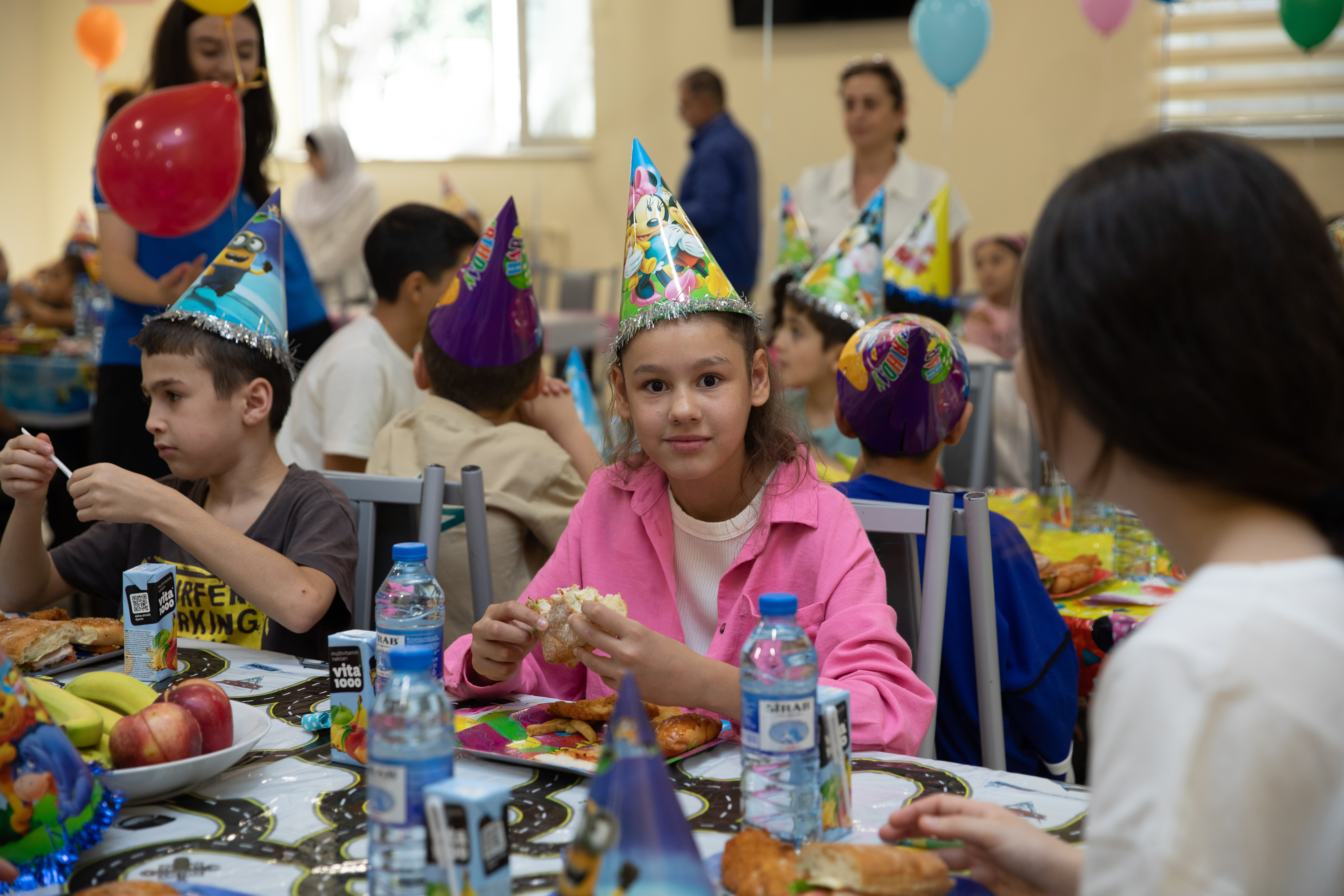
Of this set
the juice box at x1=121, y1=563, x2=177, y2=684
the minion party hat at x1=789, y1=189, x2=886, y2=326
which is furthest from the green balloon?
the juice box at x1=121, y1=563, x2=177, y2=684

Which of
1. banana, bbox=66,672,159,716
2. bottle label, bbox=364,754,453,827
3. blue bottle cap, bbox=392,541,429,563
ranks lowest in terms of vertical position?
banana, bbox=66,672,159,716

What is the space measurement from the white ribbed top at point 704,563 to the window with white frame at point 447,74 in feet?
23.9

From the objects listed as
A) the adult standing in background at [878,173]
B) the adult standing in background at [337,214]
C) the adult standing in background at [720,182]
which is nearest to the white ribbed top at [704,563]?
the adult standing in background at [878,173]

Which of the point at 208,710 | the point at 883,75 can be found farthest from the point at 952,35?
the point at 208,710

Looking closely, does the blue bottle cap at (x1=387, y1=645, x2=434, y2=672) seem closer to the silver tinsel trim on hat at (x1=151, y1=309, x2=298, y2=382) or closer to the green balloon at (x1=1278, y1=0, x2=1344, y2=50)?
the silver tinsel trim on hat at (x1=151, y1=309, x2=298, y2=382)

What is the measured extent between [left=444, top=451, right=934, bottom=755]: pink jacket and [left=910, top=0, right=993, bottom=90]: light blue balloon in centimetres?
451

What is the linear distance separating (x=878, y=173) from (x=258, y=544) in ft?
12.3

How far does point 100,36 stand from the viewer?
26.1 ft

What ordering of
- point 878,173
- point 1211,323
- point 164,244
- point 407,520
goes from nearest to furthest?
point 1211,323 < point 407,520 < point 164,244 < point 878,173

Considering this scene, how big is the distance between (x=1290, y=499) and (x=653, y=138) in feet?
25.3

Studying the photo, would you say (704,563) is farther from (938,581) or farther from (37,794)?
(37,794)

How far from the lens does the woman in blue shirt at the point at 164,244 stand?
284 cm

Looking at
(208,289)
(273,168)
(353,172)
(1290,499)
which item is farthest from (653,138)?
(1290,499)

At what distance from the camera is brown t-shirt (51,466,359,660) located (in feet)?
5.56
